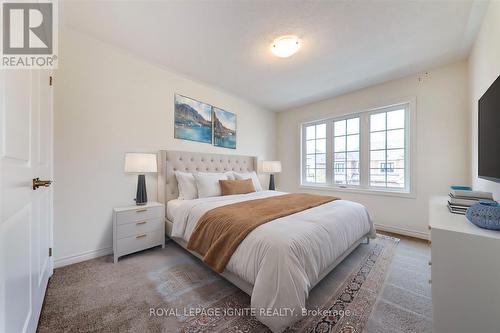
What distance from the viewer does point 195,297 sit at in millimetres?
1516

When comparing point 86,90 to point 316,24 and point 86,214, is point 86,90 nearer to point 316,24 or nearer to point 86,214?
point 86,214

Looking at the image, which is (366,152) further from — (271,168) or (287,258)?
(287,258)

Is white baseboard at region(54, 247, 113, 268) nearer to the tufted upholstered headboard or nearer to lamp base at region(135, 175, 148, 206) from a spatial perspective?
lamp base at region(135, 175, 148, 206)

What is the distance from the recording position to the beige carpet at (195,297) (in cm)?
125

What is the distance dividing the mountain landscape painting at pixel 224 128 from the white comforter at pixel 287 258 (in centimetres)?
222

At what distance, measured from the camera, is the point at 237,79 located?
3.08 metres

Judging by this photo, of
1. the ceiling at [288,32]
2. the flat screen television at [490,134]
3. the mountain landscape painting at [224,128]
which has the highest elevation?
the ceiling at [288,32]

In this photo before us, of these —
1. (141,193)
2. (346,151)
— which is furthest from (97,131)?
(346,151)

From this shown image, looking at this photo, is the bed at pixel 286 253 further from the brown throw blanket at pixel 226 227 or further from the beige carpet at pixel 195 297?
the beige carpet at pixel 195 297

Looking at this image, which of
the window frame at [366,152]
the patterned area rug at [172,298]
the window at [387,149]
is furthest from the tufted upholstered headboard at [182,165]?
the window at [387,149]

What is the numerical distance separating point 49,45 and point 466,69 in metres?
4.86

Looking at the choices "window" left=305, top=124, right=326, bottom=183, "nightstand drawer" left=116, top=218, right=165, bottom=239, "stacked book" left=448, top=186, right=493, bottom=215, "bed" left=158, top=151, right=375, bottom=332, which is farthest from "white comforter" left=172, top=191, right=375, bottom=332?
"window" left=305, top=124, right=326, bottom=183

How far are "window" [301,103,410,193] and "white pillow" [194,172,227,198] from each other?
2323mm

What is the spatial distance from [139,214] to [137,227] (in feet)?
0.50
